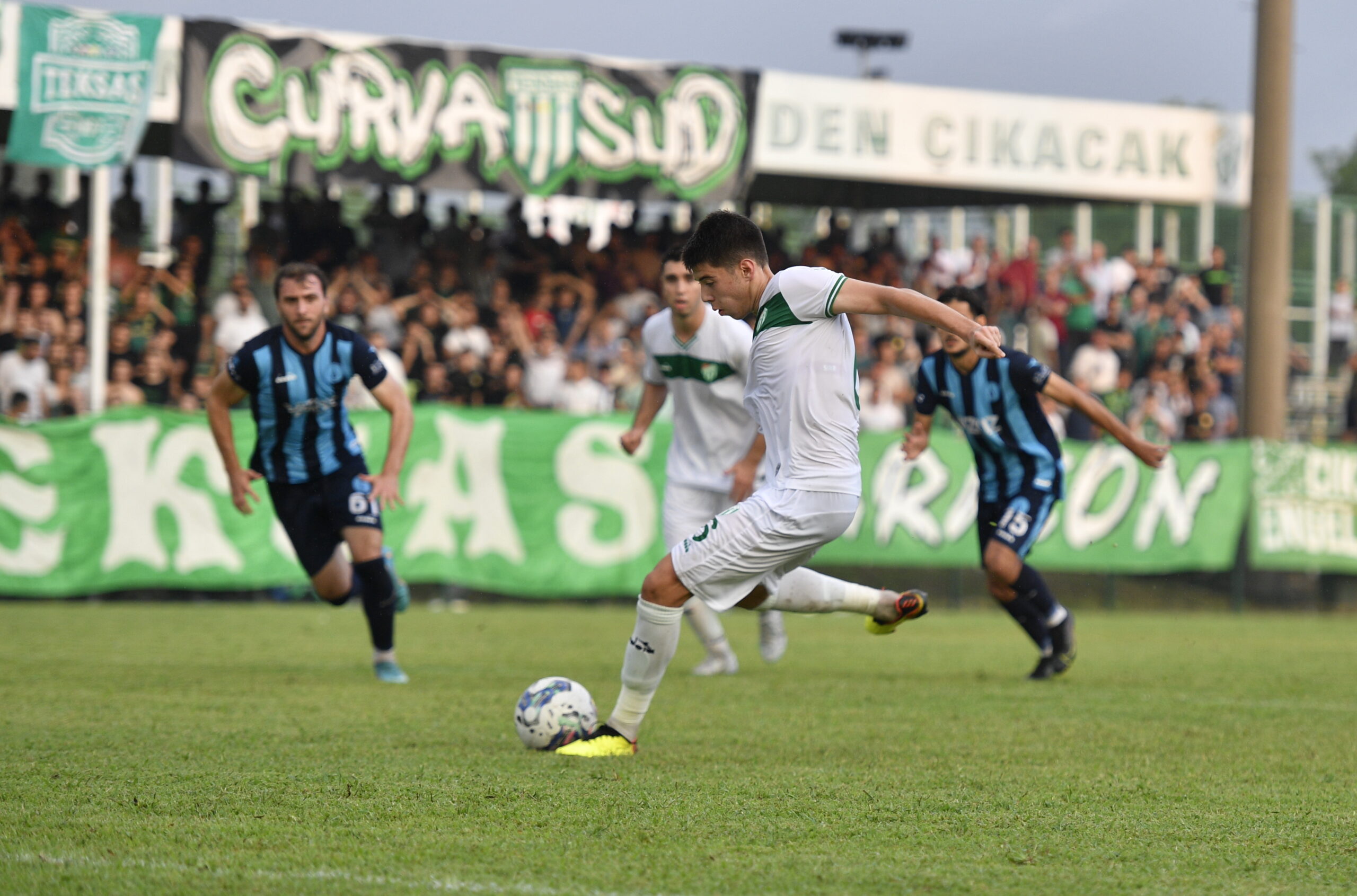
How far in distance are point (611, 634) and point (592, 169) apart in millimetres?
7567

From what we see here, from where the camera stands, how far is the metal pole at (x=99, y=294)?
15.5 m

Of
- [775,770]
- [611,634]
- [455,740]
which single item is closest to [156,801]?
[455,740]

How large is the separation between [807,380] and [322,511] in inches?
150

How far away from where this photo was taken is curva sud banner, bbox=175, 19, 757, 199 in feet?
55.0

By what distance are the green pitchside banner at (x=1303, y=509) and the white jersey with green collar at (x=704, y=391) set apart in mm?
10525

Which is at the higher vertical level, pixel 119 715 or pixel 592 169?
pixel 592 169

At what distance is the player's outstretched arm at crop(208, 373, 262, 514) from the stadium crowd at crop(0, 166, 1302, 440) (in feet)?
21.7

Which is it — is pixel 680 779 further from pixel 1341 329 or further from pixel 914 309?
pixel 1341 329

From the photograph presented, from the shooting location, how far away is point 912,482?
16.4 meters

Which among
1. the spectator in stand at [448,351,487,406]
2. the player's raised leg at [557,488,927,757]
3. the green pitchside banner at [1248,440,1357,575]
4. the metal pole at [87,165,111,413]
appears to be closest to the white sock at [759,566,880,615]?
the player's raised leg at [557,488,927,757]

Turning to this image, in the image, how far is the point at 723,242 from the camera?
593 centimetres

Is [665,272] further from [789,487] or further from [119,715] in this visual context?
[119,715]

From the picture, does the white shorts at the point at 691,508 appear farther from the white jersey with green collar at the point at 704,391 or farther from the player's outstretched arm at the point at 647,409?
the player's outstretched arm at the point at 647,409

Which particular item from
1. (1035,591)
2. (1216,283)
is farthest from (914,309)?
(1216,283)
